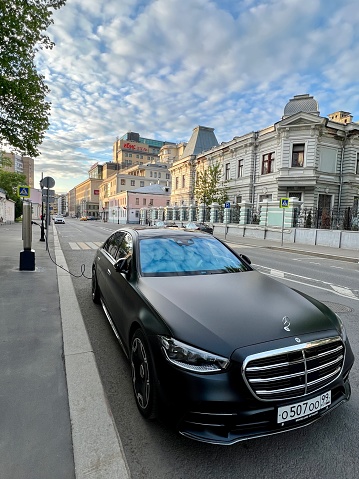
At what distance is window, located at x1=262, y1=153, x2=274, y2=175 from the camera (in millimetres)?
33688

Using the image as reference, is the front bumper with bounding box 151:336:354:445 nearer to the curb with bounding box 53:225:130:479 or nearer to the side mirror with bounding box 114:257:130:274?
the curb with bounding box 53:225:130:479

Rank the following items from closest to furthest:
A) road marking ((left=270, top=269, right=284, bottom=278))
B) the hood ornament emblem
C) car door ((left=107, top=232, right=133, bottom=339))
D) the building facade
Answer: the hood ornament emblem < car door ((left=107, top=232, right=133, bottom=339)) < road marking ((left=270, top=269, right=284, bottom=278)) < the building facade

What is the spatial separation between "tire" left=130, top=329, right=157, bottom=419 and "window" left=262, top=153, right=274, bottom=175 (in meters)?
33.8

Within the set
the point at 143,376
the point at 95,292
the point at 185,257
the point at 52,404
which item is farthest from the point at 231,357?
the point at 95,292

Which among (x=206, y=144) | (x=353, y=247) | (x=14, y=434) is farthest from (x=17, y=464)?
(x=206, y=144)

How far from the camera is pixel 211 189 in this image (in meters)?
38.7

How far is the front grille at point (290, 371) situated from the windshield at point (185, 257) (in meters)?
1.48

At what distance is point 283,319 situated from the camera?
93.9 inches

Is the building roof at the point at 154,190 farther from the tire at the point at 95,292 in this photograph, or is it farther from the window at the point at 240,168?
the tire at the point at 95,292

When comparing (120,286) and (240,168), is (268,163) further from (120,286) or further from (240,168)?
(120,286)

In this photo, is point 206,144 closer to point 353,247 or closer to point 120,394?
point 353,247

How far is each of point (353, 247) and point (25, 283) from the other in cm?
1792

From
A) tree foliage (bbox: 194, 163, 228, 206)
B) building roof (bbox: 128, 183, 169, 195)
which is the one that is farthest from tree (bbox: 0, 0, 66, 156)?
building roof (bbox: 128, 183, 169, 195)

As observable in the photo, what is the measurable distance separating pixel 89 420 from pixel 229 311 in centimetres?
141
